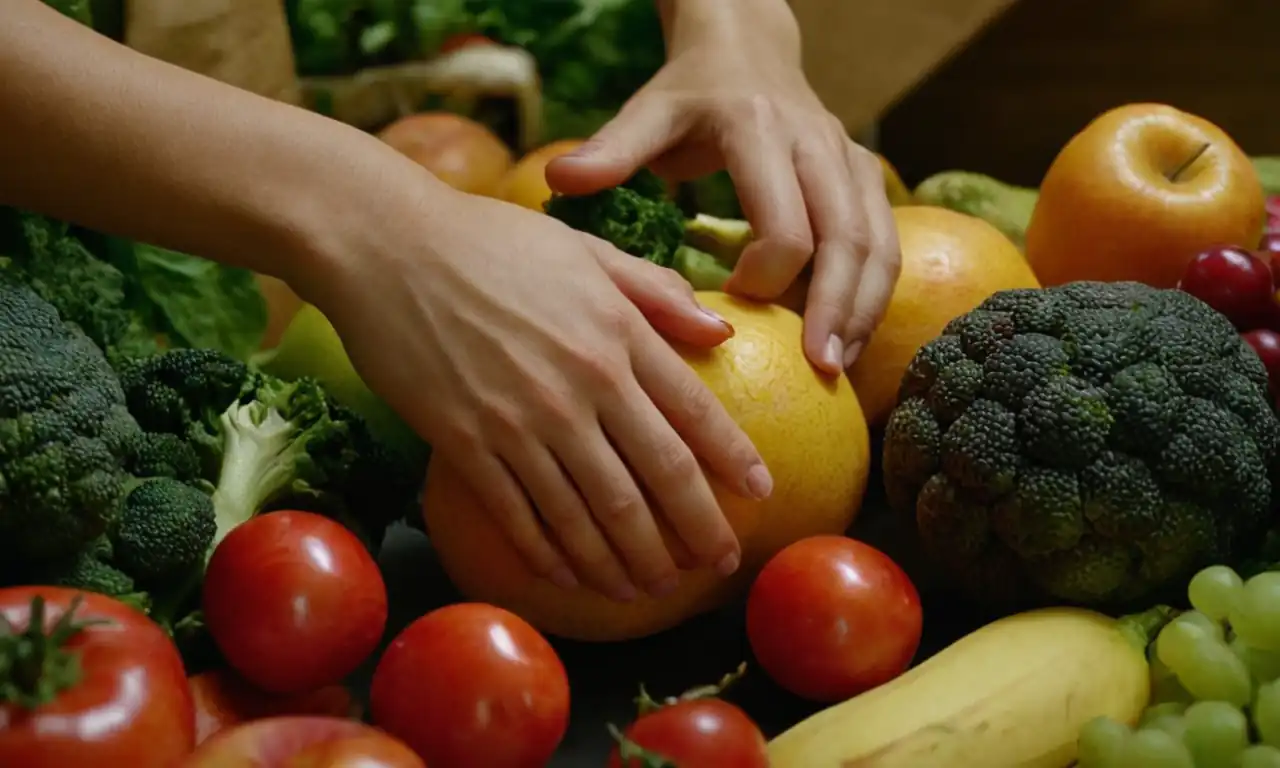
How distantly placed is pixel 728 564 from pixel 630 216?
0.27 metres

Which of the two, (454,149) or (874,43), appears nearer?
(454,149)

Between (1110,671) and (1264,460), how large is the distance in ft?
0.62

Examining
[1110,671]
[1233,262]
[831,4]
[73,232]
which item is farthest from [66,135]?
[831,4]

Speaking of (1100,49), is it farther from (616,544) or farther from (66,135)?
(66,135)

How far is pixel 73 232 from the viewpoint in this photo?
95 centimetres

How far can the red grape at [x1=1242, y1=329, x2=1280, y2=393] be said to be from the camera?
83 centimetres

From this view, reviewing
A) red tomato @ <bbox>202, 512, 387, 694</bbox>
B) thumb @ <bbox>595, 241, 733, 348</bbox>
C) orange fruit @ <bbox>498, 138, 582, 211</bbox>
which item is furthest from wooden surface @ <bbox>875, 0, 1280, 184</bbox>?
red tomato @ <bbox>202, 512, 387, 694</bbox>

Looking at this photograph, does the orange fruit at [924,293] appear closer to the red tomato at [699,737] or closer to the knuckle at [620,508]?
the knuckle at [620,508]

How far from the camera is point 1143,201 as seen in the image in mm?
1018

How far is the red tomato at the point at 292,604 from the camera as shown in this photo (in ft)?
2.12

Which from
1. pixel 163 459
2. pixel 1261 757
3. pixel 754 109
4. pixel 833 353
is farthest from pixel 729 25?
pixel 1261 757

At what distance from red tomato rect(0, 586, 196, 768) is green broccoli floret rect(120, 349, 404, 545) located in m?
0.21

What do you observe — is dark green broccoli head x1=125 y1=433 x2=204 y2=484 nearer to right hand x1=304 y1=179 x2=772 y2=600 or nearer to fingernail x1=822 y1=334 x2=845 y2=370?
right hand x1=304 y1=179 x2=772 y2=600

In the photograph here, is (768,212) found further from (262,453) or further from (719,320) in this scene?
(262,453)
